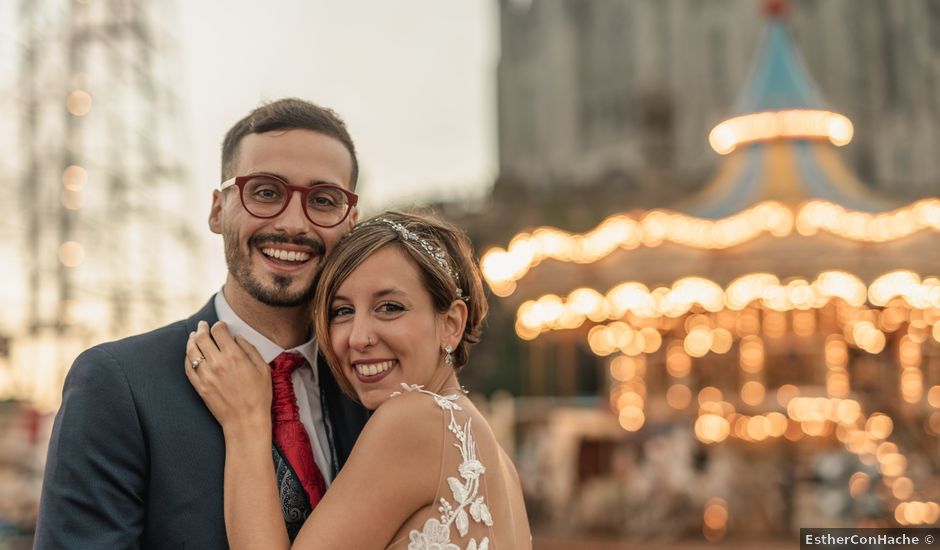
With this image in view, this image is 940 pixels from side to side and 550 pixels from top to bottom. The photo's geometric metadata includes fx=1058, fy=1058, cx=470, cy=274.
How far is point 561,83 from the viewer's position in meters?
54.8

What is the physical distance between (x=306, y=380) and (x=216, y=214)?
0.49 meters

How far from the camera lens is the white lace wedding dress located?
7.83 ft

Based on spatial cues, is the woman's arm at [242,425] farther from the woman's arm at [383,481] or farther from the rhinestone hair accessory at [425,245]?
the rhinestone hair accessory at [425,245]

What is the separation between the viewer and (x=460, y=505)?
7.91 ft

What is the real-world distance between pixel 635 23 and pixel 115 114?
1160 inches

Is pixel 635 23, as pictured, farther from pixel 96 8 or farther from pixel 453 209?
pixel 96 8

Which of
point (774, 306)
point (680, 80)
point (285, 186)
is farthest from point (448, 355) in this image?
point (680, 80)

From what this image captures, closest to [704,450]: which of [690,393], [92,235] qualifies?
[690,393]

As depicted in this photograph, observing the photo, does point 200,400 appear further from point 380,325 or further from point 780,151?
point 780,151

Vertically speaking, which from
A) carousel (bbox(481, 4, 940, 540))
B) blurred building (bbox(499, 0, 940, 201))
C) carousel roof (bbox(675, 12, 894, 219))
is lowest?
carousel (bbox(481, 4, 940, 540))

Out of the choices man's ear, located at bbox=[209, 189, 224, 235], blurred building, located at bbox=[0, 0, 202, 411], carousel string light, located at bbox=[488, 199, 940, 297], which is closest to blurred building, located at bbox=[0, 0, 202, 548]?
blurred building, located at bbox=[0, 0, 202, 411]

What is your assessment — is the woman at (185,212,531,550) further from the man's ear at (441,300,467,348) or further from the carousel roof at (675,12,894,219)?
the carousel roof at (675,12,894,219)

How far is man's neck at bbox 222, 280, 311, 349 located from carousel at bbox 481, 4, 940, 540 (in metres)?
9.46

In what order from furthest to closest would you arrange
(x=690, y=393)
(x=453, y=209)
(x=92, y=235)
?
(x=453, y=209) → (x=92, y=235) → (x=690, y=393)
